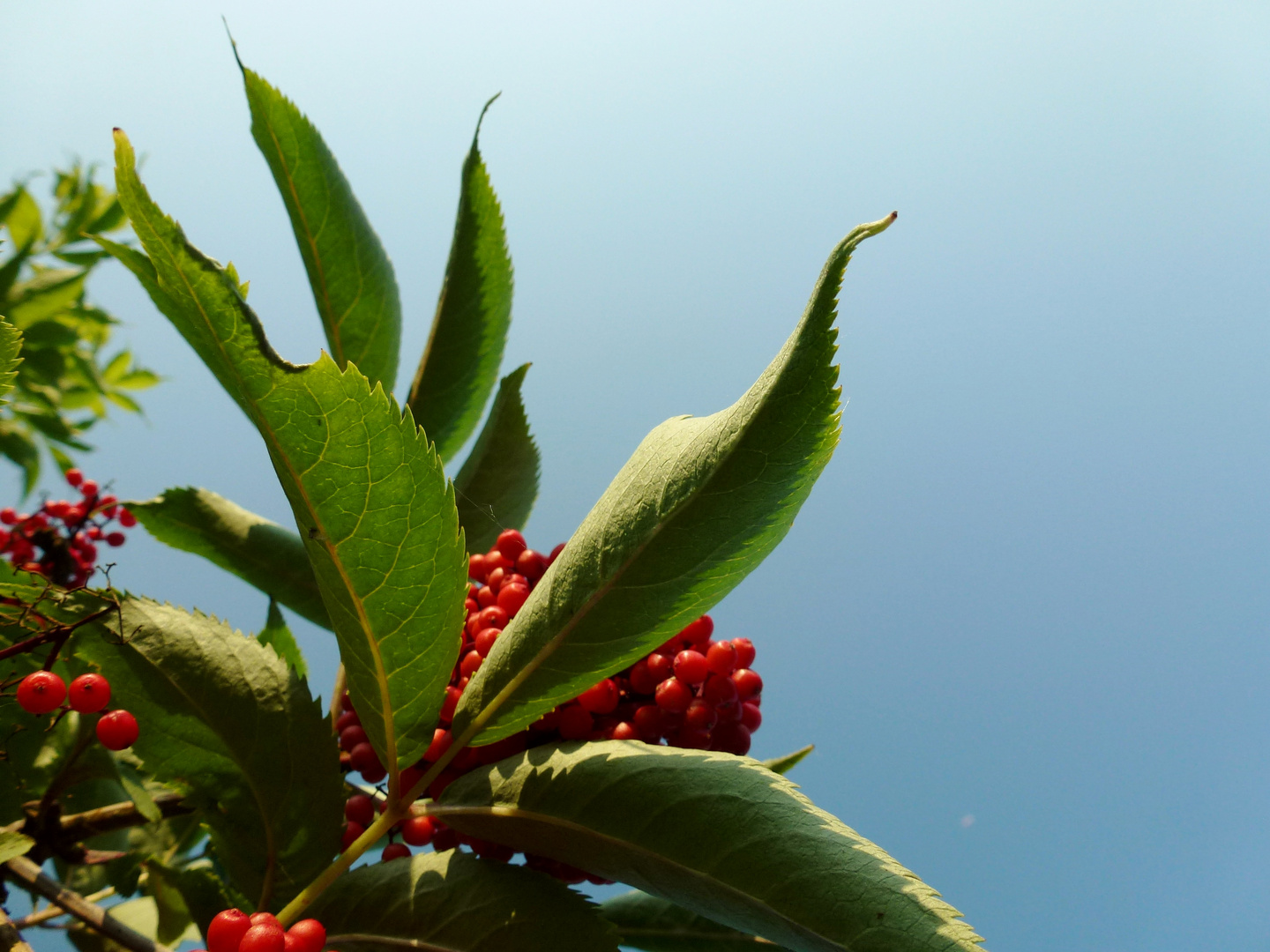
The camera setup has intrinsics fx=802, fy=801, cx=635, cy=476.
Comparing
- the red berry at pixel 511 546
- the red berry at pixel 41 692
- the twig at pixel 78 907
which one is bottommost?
the twig at pixel 78 907

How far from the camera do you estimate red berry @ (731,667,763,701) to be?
1552 mm

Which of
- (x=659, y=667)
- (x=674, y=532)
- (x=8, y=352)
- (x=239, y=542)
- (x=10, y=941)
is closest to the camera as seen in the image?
(x=10, y=941)

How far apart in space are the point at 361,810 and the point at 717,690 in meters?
0.77

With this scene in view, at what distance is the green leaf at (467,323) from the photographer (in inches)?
69.6

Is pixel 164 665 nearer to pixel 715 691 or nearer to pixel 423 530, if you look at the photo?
pixel 423 530

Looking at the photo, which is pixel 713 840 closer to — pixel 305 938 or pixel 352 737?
pixel 305 938

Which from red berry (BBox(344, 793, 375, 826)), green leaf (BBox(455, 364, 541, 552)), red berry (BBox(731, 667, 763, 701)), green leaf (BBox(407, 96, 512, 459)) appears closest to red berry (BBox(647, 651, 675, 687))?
red berry (BBox(731, 667, 763, 701))

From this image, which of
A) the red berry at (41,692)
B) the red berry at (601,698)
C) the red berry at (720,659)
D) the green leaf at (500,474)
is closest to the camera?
the red berry at (41,692)

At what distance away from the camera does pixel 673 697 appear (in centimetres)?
138

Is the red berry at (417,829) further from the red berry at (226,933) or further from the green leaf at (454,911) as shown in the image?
the red berry at (226,933)

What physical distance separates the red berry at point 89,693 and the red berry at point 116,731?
3cm

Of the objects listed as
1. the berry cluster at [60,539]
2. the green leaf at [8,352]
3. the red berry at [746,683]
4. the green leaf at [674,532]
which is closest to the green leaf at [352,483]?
the green leaf at [674,532]

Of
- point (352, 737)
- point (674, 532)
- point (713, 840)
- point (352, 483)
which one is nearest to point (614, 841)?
point (713, 840)

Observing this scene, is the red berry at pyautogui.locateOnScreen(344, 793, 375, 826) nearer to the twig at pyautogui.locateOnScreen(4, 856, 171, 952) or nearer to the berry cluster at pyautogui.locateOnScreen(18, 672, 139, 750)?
the twig at pyautogui.locateOnScreen(4, 856, 171, 952)
